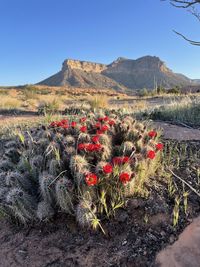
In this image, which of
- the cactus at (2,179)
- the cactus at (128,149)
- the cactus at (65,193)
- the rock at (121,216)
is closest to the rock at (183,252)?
the rock at (121,216)

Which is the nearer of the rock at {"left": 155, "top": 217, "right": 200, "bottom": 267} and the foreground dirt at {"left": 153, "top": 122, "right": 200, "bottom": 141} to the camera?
the rock at {"left": 155, "top": 217, "right": 200, "bottom": 267}

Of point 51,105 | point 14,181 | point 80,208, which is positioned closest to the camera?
point 80,208

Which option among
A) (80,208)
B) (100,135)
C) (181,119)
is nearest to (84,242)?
(80,208)

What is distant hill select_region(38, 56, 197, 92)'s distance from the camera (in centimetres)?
8999

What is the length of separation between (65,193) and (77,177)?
189mm

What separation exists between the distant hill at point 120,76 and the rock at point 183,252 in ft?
241

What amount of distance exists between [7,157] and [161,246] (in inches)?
Result: 90.0

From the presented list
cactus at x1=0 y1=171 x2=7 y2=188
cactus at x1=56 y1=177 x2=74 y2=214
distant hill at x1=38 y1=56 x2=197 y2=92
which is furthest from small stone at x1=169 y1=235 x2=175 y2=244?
distant hill at x1=38 y1=56 x2=197 y2=92

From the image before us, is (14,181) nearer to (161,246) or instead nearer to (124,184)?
(124,184)

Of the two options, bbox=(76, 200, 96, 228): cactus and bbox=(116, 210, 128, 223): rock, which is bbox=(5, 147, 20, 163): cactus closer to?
bbox=(76, 200, 96, 228): cactus

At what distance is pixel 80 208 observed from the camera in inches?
101

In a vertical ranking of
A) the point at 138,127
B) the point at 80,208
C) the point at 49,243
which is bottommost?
the point at 49,243

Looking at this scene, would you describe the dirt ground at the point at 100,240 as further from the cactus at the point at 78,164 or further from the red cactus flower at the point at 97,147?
the red cactus flower at the point at 97,147

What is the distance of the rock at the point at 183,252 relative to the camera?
2219 mm
